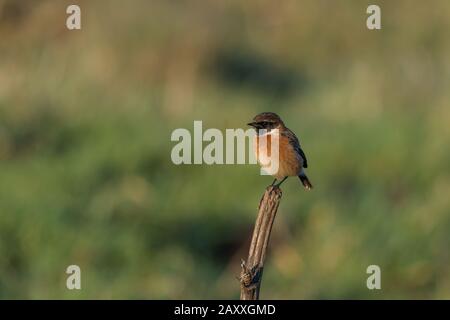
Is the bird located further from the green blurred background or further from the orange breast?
the green blurred background

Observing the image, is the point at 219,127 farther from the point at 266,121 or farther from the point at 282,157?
the point at 266,121

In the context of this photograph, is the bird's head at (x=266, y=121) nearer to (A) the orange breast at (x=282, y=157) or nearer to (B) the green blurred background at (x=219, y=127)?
(A) the orange breast at (x=282, y=157)

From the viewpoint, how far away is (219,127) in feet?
42.3

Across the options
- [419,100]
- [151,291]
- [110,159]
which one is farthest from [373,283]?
[419,100]

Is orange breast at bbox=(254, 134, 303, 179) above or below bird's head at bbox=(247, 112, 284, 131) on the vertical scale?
below

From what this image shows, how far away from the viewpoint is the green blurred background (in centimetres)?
1043

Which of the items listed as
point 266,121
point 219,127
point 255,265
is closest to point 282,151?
point 266,121

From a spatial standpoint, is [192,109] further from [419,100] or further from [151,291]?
[151,291]

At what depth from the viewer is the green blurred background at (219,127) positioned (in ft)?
34.2

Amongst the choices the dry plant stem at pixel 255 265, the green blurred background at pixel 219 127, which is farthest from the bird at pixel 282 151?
the green blurred background at pixel 219 127

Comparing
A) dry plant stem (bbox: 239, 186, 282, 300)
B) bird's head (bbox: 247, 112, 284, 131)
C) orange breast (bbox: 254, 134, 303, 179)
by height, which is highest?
bird's head (bbox: 247, 112, 284, 131)

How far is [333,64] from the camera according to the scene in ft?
51.7

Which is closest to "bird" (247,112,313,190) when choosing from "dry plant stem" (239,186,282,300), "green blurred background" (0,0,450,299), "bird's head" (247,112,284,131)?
"bird's head" (247,112,284,131)

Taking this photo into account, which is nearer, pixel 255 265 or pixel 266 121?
pixel 255 265
